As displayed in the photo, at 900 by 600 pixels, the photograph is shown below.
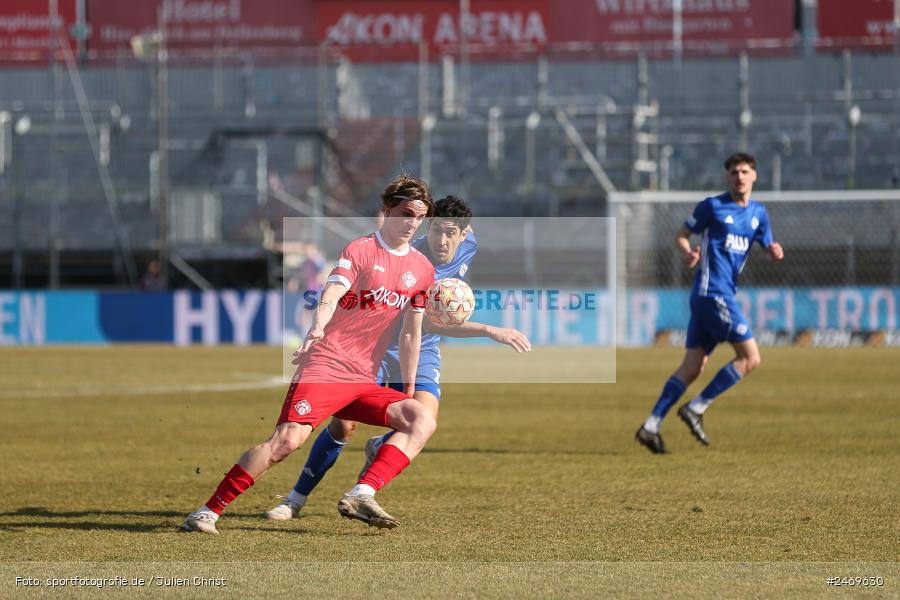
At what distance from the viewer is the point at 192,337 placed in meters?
31.8

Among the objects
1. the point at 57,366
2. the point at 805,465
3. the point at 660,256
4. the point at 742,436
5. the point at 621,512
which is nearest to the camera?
the point at 621,512

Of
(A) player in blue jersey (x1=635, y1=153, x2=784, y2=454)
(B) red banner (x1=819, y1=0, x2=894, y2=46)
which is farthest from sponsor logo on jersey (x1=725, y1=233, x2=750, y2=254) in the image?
(B) red banner (x1=819, y1=0, x2=894, y2=46)

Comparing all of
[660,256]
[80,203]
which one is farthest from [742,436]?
[80,203]

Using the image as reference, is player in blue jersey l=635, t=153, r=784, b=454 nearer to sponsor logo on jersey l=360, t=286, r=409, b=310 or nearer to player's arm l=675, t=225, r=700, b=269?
player's arm l=675, t=225, r=700, b=269

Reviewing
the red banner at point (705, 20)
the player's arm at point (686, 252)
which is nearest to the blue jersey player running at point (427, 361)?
the player's arm at point (686, 252)

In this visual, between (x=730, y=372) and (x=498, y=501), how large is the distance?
390 centimetres

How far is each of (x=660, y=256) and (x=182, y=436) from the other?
19.7 m

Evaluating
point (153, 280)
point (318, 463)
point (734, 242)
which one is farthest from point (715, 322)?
point (153, 280)

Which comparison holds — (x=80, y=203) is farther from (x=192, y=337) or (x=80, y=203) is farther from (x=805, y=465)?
(x=805, y=465)

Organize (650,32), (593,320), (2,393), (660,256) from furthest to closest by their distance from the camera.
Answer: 1. (650,32)
2. (660,256)
3. (593,320)
4. (2,393)

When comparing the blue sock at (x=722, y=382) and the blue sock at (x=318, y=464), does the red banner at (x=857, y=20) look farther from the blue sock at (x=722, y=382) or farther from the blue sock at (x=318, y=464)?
the blue sock at (x=318, y=464)

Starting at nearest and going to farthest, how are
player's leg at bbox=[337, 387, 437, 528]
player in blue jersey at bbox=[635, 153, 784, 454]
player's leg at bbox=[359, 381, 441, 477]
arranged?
1. player's leg at bbox=[337, 387, 437, 528]
2. player's leg at bbox=[359, 381, 441, 477]
3. player in blue jersey at bbox=[635, 153, 784, 454]

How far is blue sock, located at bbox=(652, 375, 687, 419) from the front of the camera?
39.2ft

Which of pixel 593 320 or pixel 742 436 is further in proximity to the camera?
pixel 593 320
